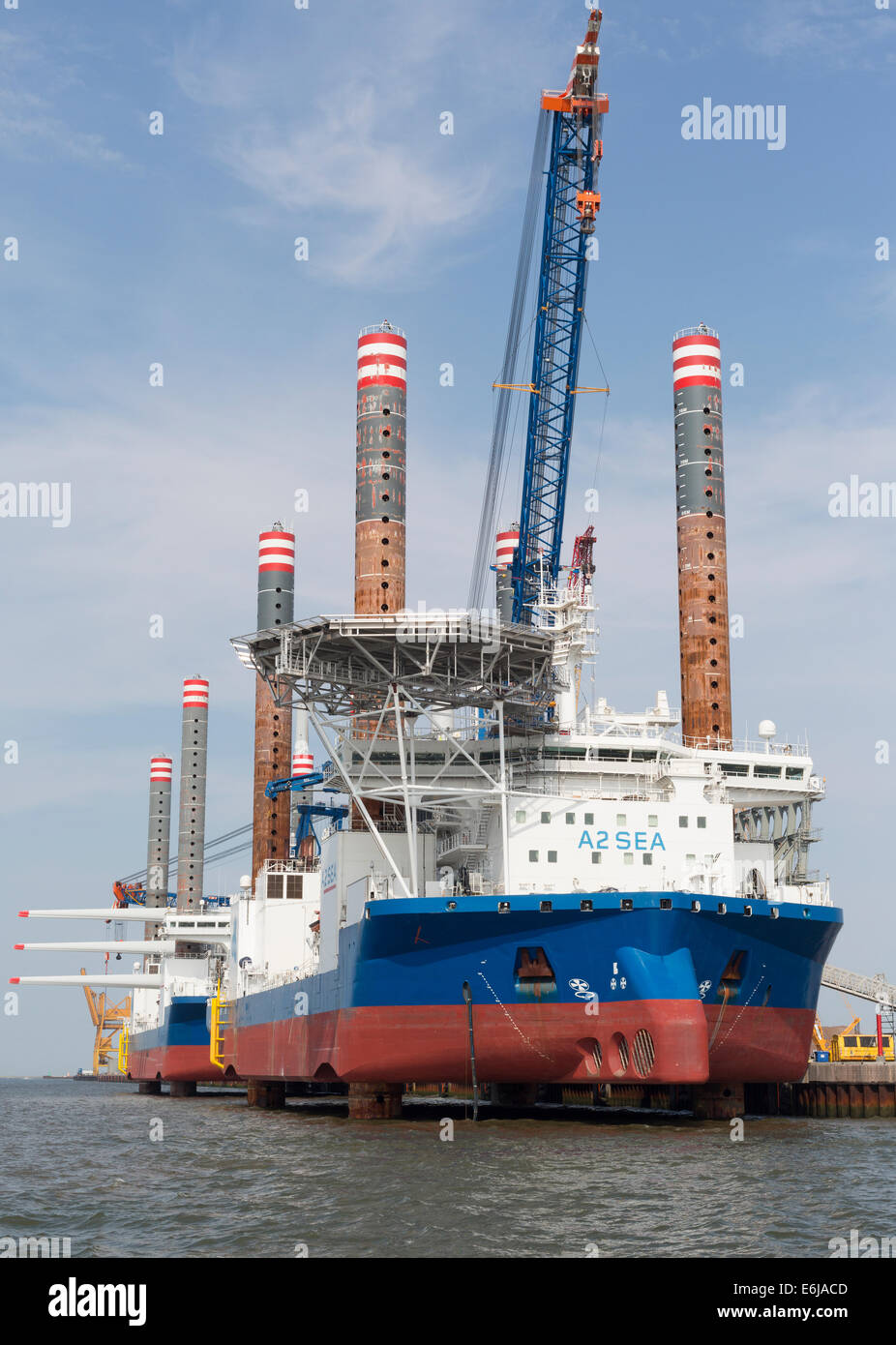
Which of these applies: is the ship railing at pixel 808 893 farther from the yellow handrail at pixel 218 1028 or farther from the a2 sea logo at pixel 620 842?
the yellow handrail at pixel 218 1028

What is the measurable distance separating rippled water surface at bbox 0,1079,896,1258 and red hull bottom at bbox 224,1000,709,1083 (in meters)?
1.72

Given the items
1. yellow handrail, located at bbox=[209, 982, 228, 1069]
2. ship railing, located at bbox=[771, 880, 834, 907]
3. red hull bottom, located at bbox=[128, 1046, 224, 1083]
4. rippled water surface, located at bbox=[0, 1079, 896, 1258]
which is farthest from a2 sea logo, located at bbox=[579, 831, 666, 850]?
red hull bottom, located at bbox=[128, 1046, 224, 1083]

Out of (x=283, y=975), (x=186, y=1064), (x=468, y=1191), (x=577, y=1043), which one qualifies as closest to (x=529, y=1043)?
(x=577, y=1043)

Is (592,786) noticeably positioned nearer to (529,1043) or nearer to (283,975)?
(529,1043)

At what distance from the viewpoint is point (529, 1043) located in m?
39.9

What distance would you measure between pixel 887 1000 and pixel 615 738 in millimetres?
20314

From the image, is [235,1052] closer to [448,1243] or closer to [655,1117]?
[655,1117]

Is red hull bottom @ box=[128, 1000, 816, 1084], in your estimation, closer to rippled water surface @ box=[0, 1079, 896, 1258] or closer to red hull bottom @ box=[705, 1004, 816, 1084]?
red hull bottom @ box=[705, 1004, 816, 1084]

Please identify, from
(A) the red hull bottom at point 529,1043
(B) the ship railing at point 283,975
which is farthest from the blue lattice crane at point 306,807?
(A) the red hull bottom at point 529,1043

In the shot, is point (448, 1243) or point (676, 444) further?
point (676, 444)

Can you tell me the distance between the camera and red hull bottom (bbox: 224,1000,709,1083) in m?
38.1

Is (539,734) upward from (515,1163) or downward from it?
upward

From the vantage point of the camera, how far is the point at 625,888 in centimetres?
4459
